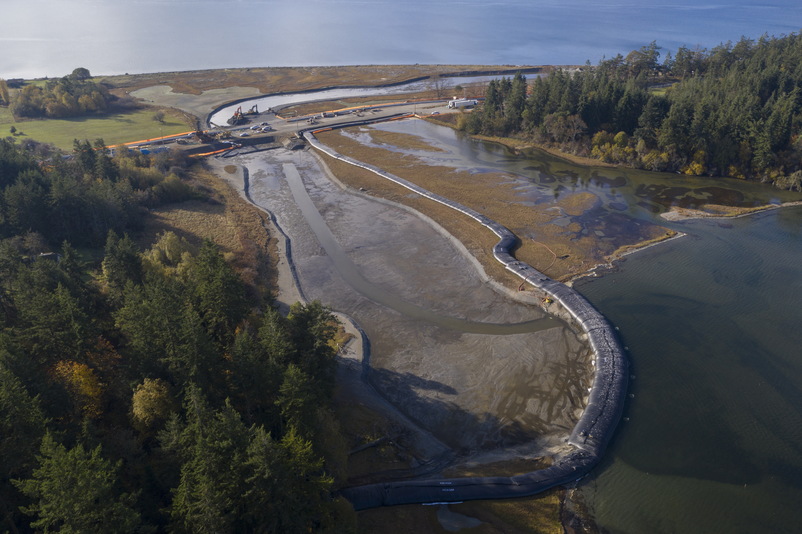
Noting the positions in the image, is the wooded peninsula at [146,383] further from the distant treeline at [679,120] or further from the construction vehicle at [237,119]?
the distant treeline at [679,120]

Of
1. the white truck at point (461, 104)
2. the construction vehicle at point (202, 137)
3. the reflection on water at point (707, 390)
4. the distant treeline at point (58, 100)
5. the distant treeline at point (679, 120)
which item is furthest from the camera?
the white truck at point (461, 104)

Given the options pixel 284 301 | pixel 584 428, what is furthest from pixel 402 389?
pixel 284 301

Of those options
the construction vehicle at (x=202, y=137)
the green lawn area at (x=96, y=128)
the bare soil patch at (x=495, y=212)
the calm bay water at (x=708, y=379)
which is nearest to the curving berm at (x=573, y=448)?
the calm bay water at (x=708, y=379)

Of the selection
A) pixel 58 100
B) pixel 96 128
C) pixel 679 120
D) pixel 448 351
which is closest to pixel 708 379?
pixel 448 351

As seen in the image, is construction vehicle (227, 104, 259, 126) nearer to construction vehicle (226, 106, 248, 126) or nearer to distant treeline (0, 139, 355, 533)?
construction vehicle (226, 106, 248, 126)

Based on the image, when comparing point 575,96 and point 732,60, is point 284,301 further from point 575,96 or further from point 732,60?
point 732,60

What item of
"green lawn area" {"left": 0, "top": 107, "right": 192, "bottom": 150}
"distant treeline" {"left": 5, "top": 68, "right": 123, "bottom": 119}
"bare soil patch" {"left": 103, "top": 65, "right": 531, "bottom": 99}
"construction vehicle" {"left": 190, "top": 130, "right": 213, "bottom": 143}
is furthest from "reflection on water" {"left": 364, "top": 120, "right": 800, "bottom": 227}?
"distant treeline" {"left": 5, "top": 68, "right": 123, "bottom": 119}
